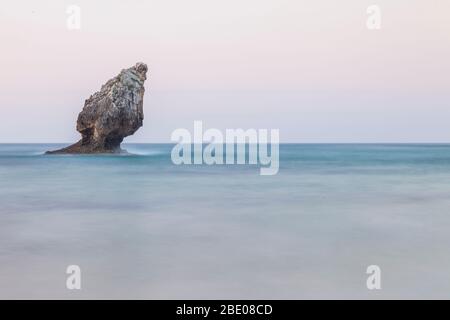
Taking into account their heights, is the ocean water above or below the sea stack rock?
below

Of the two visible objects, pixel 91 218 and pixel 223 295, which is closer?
pixel 223 295

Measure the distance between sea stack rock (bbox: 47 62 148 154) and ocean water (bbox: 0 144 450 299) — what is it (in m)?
18.2

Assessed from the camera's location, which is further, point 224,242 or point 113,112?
point 113,112

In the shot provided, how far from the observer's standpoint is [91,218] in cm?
1296

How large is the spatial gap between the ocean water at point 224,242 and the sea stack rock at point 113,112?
59.6 feet

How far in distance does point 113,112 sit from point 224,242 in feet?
94.4

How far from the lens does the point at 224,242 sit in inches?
401

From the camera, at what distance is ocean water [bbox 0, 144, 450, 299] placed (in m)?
7.29

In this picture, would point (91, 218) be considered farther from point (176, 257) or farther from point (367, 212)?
point (367, 212)

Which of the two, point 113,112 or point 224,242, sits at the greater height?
point 113,112

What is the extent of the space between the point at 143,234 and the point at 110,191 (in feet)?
28.1

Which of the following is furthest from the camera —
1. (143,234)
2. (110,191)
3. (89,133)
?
(89,133)

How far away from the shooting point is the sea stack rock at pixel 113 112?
37500 millimetres
